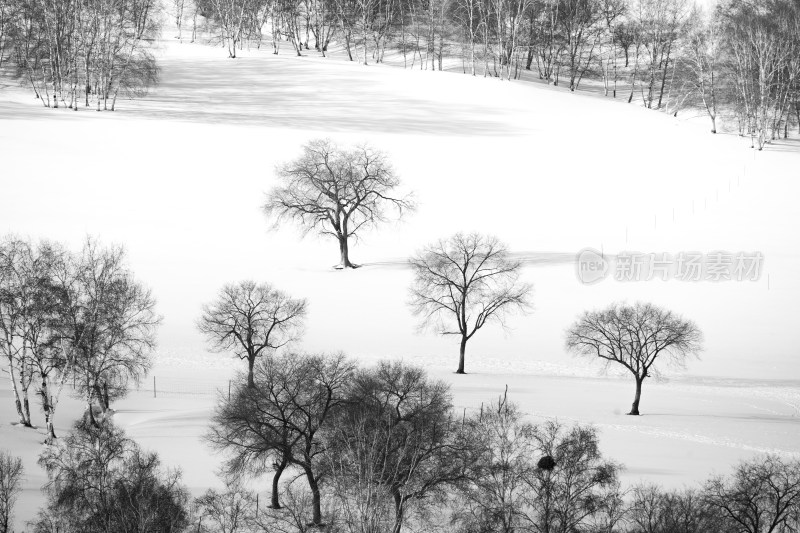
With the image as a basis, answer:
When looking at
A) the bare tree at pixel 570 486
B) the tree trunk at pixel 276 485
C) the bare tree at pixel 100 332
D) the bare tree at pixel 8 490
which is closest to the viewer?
the bare tree at pixel 8 490

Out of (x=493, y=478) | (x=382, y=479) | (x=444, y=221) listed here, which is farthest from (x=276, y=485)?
(x=444, y=221)

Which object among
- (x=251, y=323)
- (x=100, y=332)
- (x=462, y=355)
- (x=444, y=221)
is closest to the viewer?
(x=100, y=332)

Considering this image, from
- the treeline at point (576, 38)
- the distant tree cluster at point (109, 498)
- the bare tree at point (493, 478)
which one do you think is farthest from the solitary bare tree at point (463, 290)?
the treeline at point (576, 38)

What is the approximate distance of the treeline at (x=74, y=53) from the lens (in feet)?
273

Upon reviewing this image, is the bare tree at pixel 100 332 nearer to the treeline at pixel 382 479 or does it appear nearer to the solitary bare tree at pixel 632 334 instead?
the treeline at pixel 382 479

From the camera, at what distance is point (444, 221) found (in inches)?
2591

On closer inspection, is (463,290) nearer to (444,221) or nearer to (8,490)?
(444,221)

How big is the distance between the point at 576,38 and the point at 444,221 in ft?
184

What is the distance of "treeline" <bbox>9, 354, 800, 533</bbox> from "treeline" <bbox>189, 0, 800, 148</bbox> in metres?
71.3

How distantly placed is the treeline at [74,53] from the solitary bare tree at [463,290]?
44099 mm

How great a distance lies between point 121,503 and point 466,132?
203ft

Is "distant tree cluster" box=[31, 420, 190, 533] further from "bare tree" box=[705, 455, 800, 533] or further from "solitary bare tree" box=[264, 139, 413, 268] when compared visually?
"solitary bare tree" box=[264, 139, 413, 268]

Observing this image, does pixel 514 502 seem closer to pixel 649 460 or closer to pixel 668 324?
pixel 649 460

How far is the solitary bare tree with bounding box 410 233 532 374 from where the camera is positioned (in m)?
48.9
